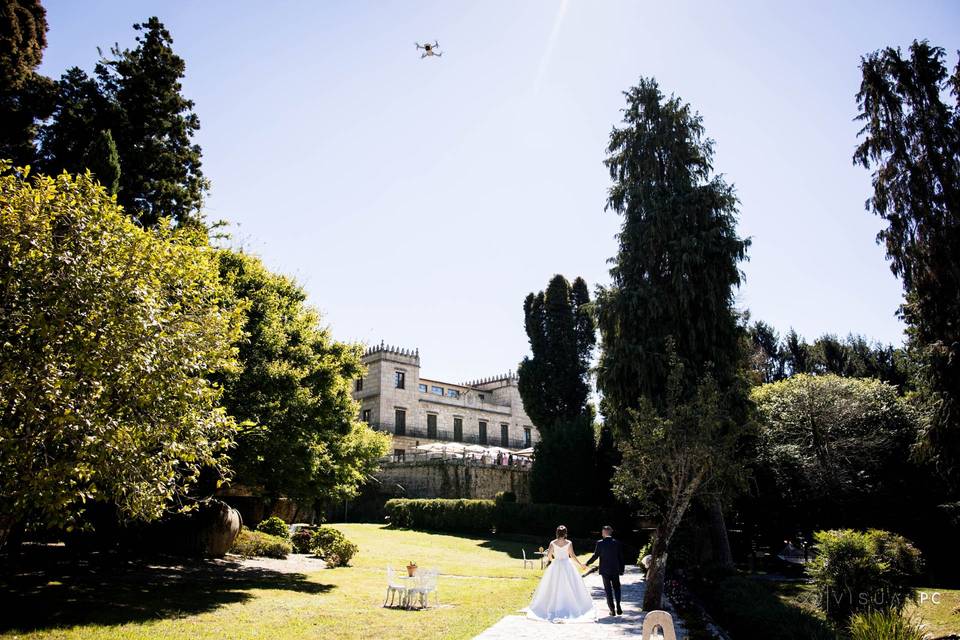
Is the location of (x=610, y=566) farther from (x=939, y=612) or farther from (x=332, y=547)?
(x=332, y=547)

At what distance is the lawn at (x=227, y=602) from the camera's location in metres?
10.1

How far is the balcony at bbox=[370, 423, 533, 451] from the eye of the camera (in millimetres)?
52594

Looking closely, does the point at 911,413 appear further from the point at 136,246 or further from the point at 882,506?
the point at 136,246

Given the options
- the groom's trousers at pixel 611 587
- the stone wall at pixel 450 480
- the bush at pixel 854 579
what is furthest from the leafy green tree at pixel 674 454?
the stone wall at pixel 450 480

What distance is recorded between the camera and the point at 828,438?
24.7 m

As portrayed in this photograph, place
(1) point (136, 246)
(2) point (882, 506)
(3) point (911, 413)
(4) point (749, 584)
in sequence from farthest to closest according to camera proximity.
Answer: (3) point (911, 413) < (2) point (882, 506) < (4) point (749, 584) < (1) point (136, 246)

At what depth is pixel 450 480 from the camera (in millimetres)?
40406

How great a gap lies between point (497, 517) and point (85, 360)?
29.0 meters

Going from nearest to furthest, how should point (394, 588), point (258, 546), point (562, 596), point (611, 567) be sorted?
1. point (562, 596)
2. point (611, 567)
3. point (394, 588)
4. point (258, 546)

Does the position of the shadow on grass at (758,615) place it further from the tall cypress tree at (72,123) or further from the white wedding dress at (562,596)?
the tall cypress tree at (72,123)

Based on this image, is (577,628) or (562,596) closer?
(577,628)

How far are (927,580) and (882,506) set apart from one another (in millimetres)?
3207

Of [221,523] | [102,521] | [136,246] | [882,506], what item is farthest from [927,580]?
[102,521]

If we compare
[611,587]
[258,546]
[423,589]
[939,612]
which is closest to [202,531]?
[258,546]
